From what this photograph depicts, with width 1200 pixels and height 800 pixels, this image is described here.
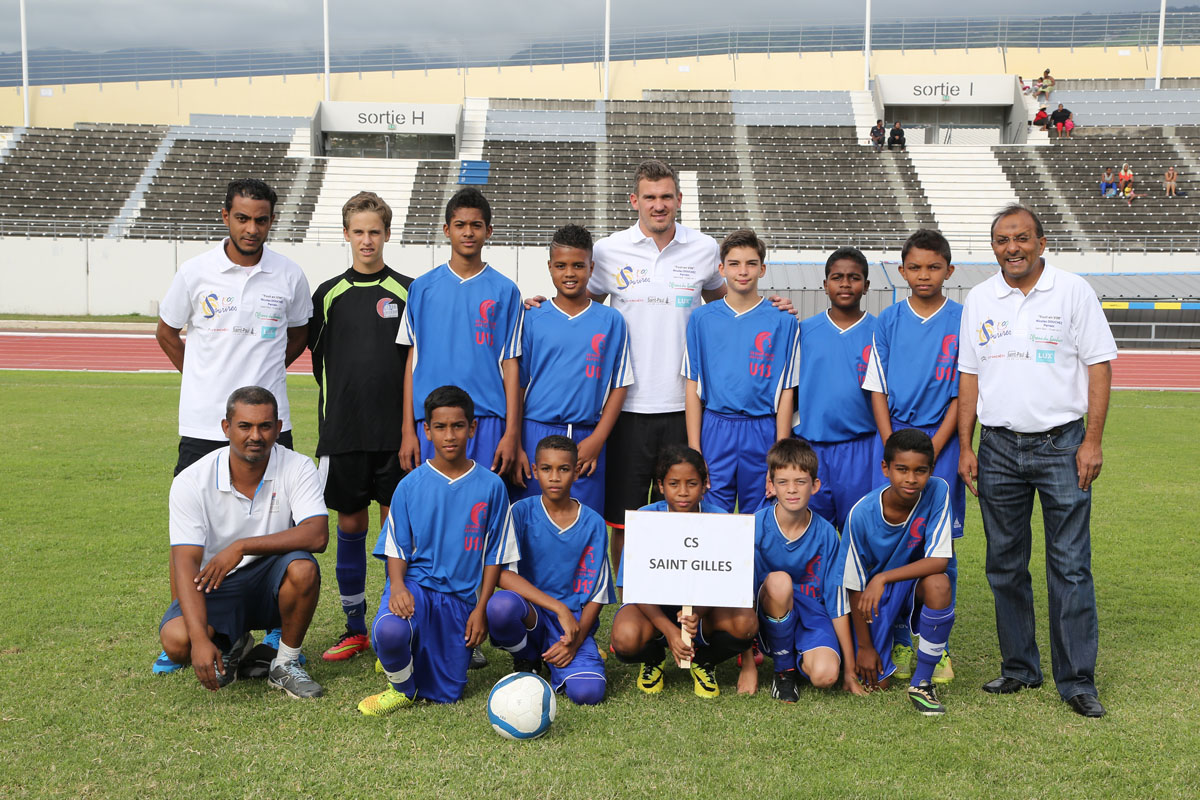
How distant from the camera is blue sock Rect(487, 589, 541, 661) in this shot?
415 cm

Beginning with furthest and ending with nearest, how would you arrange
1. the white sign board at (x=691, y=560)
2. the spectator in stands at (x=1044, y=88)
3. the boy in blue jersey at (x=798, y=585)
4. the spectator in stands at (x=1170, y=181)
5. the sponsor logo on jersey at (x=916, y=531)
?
1. the spectator in stands at (x=1044, y=88)
2. the spectator in stands at (x=1170, y=181)
3. the sponsor logo on jersey at (x=916, y=531)
4. the boy in blue jersey at (x=798, y=585)
5. the white sign board at (x=691, y=560)

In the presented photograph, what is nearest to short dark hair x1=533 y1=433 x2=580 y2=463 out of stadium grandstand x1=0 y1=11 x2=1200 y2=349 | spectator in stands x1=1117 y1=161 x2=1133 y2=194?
stadium grandstand x1=0 y1=11 x2=1200 y2=349

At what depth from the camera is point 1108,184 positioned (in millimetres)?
33812

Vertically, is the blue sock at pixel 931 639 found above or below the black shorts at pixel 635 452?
below

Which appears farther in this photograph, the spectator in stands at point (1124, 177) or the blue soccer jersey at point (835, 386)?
the spectator in stands at point (1124, 177)

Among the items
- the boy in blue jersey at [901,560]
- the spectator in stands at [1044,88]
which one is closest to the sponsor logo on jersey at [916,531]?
the boy in blue jersey at [901,560]

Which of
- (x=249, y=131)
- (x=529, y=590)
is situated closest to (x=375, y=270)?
(x=529, y=590)

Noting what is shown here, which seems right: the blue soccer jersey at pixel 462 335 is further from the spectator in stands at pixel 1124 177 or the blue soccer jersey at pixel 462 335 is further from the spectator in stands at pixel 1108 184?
the spectator in stands at pixel 1124 177

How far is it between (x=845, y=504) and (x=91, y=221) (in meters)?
33.3

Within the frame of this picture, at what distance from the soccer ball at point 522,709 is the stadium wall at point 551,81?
43.0 meters

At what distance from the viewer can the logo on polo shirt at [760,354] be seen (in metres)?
4.83

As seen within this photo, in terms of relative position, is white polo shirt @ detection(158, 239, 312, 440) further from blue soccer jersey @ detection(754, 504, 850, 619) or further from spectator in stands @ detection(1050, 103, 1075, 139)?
spectator in stands @ detection(1050, 103, 1075, 139)

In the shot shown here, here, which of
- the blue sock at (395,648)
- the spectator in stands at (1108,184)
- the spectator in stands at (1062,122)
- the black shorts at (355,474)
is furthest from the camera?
the spectator in stands at (1062,122)

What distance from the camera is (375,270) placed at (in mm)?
5012
